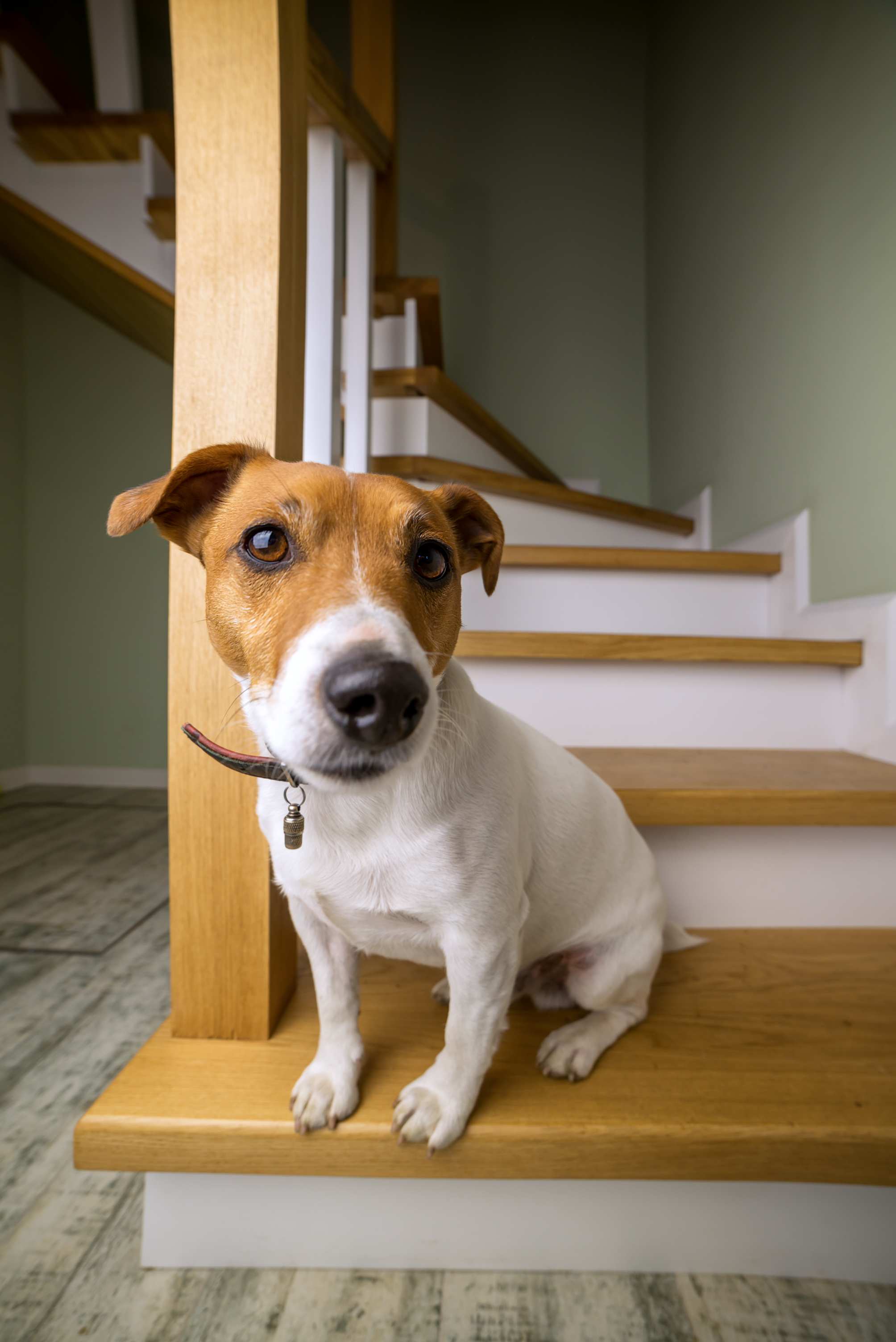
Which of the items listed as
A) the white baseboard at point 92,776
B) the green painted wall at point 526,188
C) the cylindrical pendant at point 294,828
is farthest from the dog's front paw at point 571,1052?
the green painted wall at point 526,188

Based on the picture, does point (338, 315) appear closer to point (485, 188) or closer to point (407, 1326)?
point (407, 1326)

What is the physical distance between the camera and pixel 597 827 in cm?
87

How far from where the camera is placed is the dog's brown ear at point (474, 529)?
0.72 metres

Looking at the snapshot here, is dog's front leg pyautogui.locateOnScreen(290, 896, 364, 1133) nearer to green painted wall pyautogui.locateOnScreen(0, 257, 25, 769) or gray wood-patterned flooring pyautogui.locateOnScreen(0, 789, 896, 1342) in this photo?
gray wood-patterned flooring pyautogui.locateOnScreen(0, 789, 896, 1342)

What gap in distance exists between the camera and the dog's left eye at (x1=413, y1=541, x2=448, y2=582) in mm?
628

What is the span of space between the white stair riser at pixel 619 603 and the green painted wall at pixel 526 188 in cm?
185

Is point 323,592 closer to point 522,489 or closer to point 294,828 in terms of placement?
point 294,828

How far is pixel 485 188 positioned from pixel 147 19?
6.13ft

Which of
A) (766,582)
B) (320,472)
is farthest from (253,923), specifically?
(766,582)

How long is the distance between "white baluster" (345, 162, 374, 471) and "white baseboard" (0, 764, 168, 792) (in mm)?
2339

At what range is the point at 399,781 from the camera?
2.15ft

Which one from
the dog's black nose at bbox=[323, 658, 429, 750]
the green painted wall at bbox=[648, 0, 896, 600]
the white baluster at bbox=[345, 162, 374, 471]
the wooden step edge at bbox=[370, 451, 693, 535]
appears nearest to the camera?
the dog's black nose at bbox=[323, 658, 429, 750]

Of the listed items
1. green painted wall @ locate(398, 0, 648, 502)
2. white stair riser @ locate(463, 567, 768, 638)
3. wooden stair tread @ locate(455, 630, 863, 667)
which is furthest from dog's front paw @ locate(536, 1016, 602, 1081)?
green painted wall @ locate(398, 0, 648, 502)

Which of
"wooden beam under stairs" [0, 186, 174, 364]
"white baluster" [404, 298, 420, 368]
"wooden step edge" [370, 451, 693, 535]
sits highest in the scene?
"wooden beam under stairs" [0, 186, 174, 364]
